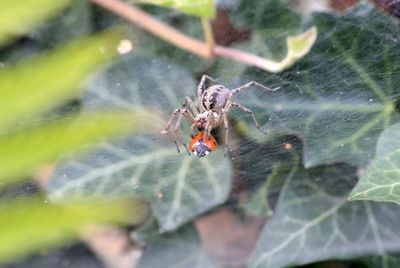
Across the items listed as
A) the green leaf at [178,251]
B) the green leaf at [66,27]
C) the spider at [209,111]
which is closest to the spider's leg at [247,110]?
the spider at [209,111]

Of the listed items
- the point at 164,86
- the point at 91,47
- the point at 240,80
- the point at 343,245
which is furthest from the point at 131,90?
the point at 91,47

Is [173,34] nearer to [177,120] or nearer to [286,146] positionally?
[177,120]

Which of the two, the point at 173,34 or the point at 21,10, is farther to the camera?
the point at 173,34

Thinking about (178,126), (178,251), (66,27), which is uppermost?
(66,27)

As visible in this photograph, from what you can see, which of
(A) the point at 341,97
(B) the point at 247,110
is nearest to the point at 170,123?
(B) the point at 247,110

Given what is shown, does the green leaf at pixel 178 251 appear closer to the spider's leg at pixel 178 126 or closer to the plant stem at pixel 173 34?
the spider's leg at pixel 178 126

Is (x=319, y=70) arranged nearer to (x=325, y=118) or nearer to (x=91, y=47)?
(x=325, y=118)
